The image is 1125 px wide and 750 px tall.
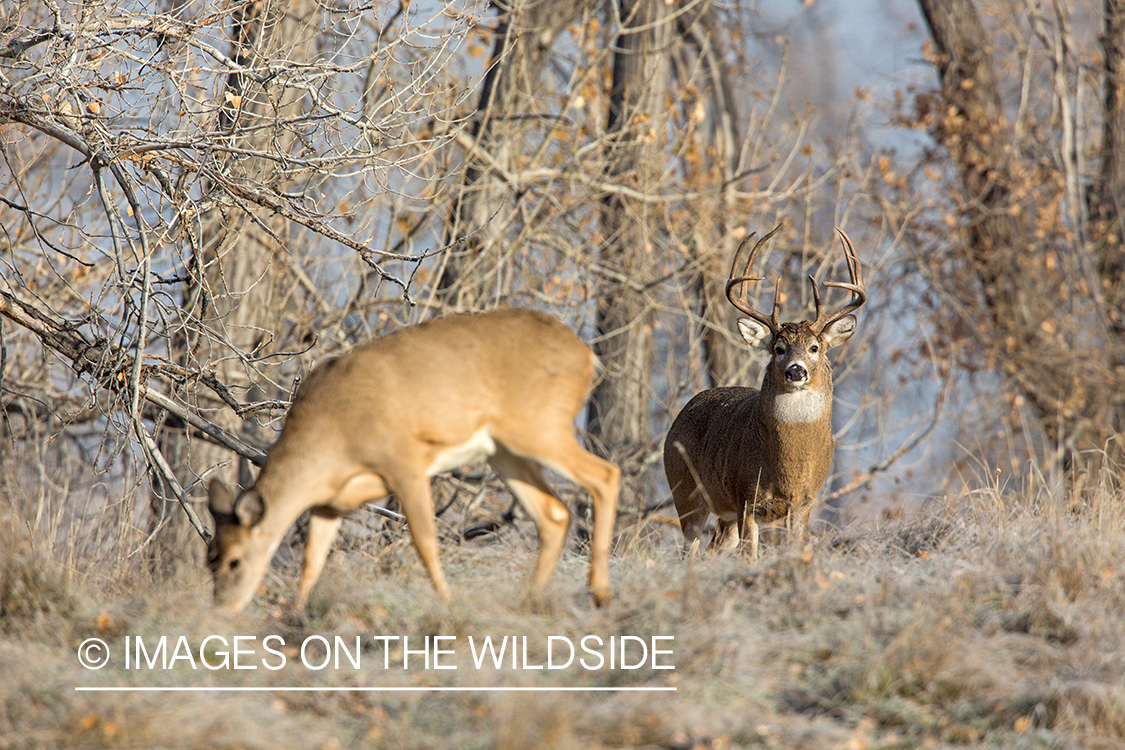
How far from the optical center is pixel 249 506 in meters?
4.36

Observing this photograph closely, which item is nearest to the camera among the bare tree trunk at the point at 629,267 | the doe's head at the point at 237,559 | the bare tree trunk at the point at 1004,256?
the doe's head at the point at 237,559

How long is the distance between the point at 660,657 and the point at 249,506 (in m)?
1.68

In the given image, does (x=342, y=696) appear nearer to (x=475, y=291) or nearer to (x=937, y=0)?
(x=475, y=291)

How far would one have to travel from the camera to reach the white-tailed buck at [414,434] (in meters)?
4.36

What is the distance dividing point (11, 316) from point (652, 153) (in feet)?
20.7

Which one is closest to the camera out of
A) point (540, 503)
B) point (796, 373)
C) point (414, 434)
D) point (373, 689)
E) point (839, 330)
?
point (373, 689)

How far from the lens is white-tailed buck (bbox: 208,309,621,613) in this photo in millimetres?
4355

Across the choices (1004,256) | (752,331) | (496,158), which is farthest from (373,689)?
(1004,256)

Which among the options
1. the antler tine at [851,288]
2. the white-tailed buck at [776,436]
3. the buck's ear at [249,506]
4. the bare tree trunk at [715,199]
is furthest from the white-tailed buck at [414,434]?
the bare tree trunk at [715,199]

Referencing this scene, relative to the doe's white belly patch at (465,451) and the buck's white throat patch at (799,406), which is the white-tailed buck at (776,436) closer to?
the buck's white throat patch at (799,406)

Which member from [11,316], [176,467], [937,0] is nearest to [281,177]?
[11,316]

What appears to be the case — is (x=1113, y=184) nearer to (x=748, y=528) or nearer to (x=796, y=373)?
(x=796, y=373)

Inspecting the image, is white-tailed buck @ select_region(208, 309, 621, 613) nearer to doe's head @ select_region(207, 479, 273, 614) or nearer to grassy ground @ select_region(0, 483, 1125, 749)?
doe's head @ select_region(207, 479, 273, 614)

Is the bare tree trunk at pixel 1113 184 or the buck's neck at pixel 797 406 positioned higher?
the bare tree trunk at pixel 1113 184
